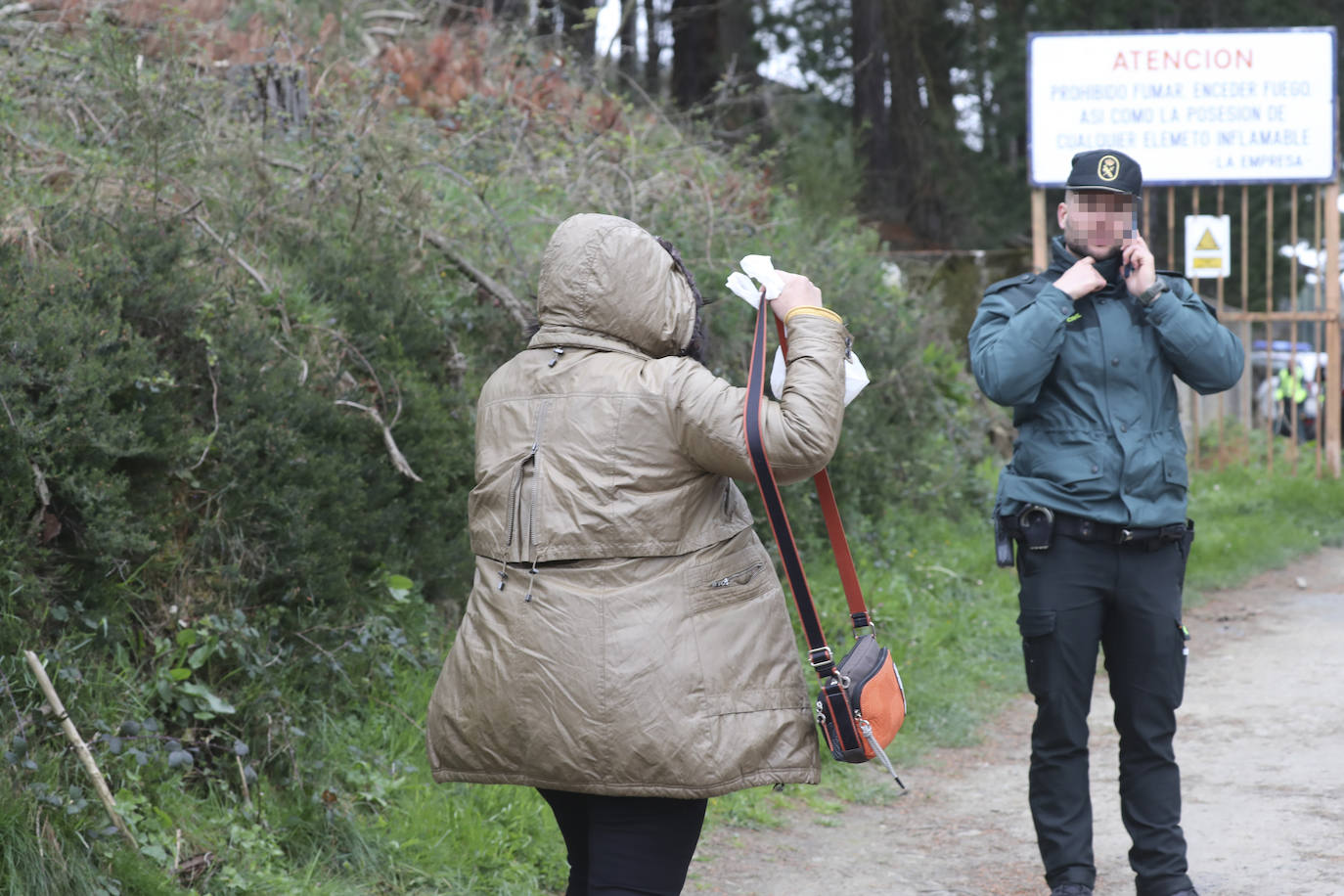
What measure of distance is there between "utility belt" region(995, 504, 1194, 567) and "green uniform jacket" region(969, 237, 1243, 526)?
0.03 m

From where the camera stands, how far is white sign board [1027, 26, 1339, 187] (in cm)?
1048

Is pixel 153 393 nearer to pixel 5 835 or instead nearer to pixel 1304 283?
pixel 5 835

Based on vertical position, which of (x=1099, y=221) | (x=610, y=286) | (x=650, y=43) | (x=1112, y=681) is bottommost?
(x=1112, y=681)

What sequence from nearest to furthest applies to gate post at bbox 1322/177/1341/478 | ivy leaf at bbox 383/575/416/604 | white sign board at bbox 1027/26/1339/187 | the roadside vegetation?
the roadside vegetation
ivy leaf at bbox 383/575/416/604
white sign board at bbox 1027/26/1339/187
gate post at bbox 1322/177/1341/478

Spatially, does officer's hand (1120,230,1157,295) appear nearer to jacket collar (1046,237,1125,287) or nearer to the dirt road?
jacket collar (1046,237,1125,287)

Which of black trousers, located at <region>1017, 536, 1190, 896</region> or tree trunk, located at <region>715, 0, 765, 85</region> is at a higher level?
tree trunk, located at <region>715, 0, 765, 85</region>

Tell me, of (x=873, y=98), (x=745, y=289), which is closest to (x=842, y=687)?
(x=745, y=289)

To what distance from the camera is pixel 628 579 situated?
101 inches

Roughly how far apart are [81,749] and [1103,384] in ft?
9.47

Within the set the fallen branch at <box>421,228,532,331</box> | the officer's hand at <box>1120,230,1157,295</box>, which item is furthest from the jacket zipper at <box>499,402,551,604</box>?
the fallen branch at <box>421,228,532,331</box>

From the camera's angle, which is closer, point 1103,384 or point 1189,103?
point 1103,384

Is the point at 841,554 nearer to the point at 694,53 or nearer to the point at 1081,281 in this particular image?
the point at 1081,281

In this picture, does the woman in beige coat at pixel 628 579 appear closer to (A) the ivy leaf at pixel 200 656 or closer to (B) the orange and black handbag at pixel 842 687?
(B) the orange and black handbag at pixel 842 687

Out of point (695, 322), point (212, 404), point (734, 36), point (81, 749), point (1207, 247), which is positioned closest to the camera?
point (695, 322)
